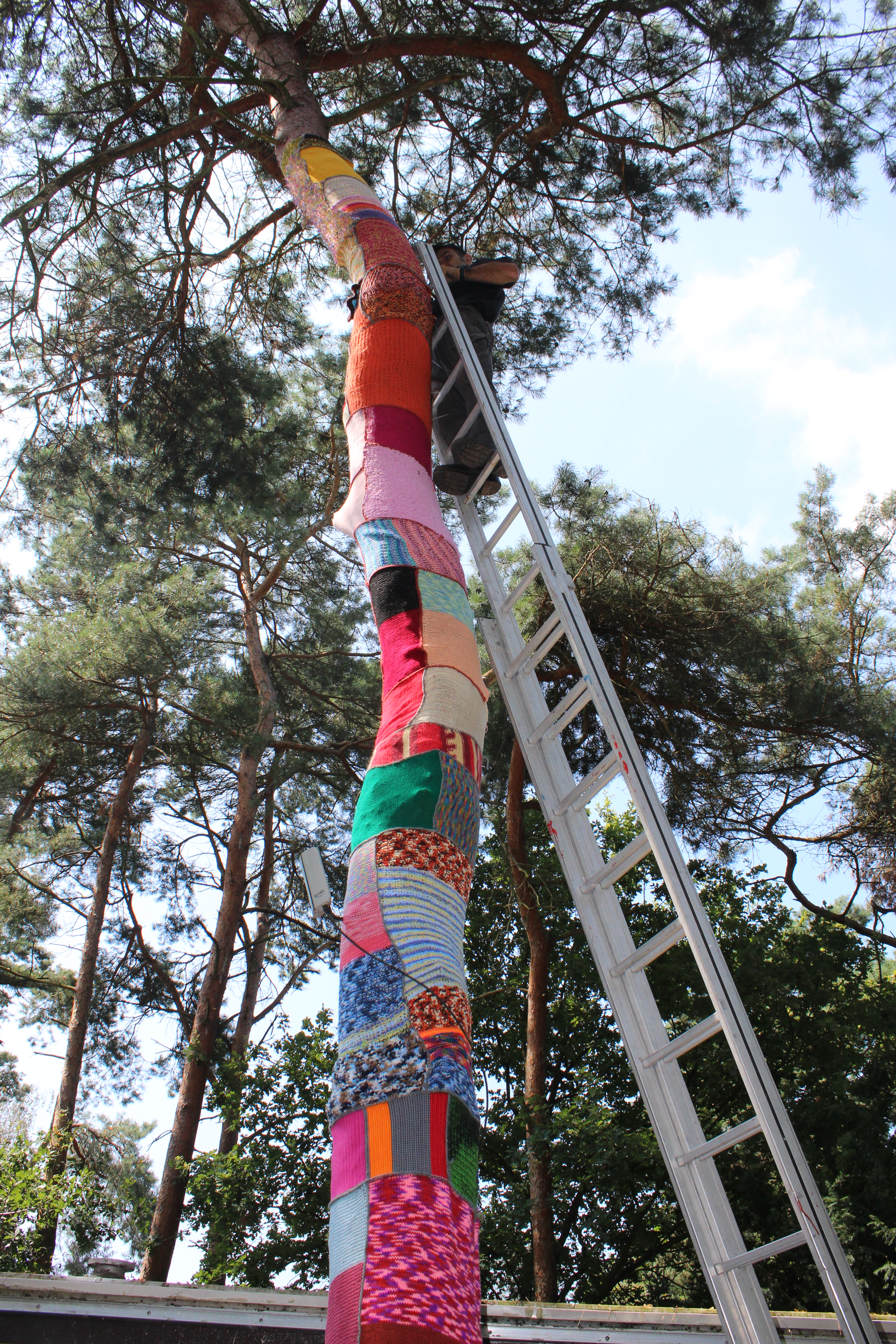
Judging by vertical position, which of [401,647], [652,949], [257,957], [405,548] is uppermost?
[257,957]

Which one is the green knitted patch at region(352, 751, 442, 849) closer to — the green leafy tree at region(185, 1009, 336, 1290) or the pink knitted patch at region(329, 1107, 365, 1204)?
the pink knitted patch at region(329, 1107, 365, 1204)

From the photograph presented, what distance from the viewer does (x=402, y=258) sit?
346 cm

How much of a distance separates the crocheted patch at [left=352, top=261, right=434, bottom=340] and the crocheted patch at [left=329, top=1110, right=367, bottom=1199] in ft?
8.05

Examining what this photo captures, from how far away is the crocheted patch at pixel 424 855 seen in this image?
2010 mm

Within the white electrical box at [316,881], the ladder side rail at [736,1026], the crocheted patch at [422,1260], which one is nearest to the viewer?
the crocheted patch at [422,1260]

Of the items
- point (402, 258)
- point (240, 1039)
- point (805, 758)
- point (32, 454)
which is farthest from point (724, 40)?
point (240, 1039)

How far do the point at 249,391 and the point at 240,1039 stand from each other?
6.60 metres

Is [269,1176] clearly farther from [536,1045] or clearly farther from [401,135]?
[401,135]

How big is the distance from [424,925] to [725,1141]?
2.36 ft

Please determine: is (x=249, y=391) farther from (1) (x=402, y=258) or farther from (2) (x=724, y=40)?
(2) (x=724, y=40)

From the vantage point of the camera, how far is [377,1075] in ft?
5.62

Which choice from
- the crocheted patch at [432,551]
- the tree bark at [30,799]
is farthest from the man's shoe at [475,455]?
the tree bark at [30,799]

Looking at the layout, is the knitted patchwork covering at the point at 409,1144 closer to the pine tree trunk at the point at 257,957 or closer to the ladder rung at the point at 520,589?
the ladder rung at the point at 520,589

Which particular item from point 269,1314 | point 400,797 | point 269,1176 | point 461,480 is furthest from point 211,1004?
point 400,797
